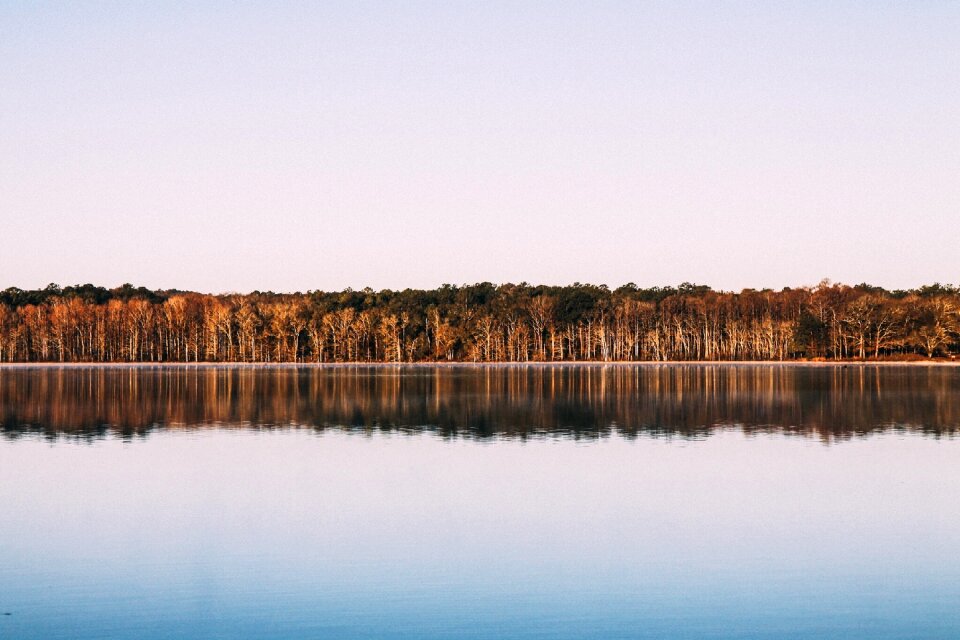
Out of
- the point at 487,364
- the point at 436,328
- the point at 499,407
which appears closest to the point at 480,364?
the point at 487,364

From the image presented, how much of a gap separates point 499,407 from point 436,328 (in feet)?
302

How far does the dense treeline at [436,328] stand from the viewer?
13688 centimetres

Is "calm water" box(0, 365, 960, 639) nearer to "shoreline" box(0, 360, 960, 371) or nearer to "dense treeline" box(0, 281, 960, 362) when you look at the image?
"shoreline" box(0, 360, 960, 371)

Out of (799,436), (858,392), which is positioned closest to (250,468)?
(799,436)

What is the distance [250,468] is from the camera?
27.0 meters

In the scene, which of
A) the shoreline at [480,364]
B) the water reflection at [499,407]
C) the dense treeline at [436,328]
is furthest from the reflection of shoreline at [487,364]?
the water reflection at [499,407]

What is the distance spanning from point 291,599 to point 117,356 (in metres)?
139

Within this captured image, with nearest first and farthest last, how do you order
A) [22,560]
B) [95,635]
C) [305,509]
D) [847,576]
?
1. [95,635]
2. [847,576]
3. [22,560]
4. [305,509]

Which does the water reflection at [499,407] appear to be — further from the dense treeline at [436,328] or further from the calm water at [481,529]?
the dense treeline at [436,328]

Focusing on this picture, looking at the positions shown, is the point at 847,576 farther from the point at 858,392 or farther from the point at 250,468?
the point at 858,392

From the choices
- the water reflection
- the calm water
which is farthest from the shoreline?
the calm water

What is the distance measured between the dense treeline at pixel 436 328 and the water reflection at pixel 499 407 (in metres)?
64.5

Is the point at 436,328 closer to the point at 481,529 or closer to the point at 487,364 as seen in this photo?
the point at 487,364

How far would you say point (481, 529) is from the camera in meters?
18.8
